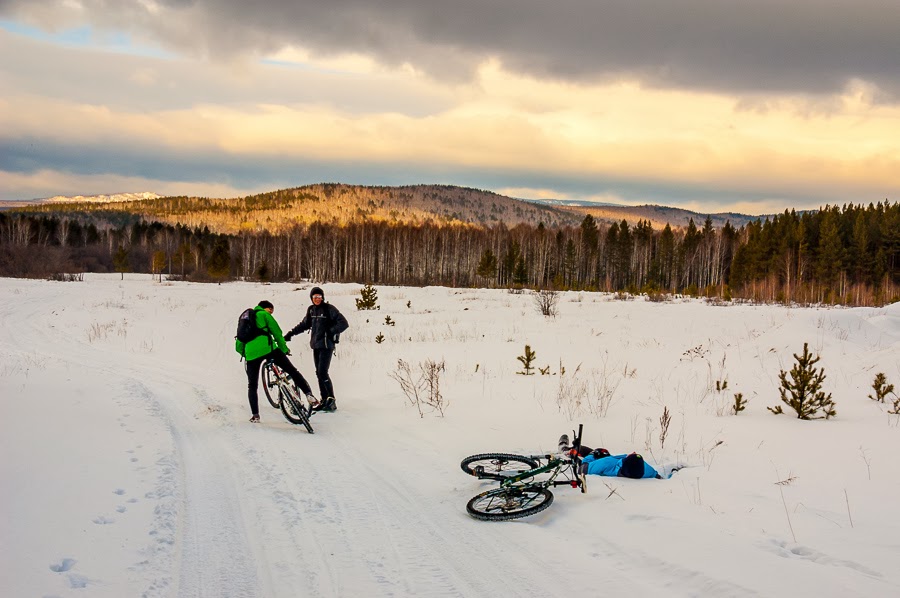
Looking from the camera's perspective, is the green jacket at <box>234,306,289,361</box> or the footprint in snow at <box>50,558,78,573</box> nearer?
the footprint in snow at <box>50,558,78,573</box>

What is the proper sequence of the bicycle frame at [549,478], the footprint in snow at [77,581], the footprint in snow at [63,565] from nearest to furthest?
the footprint in snow at [77,581], the footprint in snow at [63,565], the bicycle frame at [549,478]

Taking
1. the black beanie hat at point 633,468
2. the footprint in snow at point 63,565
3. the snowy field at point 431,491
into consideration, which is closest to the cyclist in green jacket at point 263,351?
the snowy field at point 431,491

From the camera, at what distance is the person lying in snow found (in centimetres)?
563

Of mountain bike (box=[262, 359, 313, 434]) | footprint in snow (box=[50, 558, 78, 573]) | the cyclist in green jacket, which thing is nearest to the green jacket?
the cyclist in green jacket

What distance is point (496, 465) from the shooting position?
599 cm

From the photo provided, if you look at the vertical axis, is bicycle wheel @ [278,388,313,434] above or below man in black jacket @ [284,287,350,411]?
below

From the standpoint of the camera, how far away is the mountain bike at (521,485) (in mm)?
4797

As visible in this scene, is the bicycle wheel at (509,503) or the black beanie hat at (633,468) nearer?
the bicycle wheel at (509,503)

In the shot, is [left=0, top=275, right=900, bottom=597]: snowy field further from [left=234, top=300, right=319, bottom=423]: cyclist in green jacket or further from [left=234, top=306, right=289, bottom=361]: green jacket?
[left=234, top=306, right=289, bottom=361]: green jacket

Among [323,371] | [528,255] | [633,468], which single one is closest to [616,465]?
[633,468]

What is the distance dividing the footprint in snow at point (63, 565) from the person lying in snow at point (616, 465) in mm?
4255

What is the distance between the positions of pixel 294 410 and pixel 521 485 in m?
4.17

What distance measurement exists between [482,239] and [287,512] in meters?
99.4

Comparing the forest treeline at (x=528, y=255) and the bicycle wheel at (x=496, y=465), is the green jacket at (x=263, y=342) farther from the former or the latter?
the forest treeline at (x=528, y=255)
